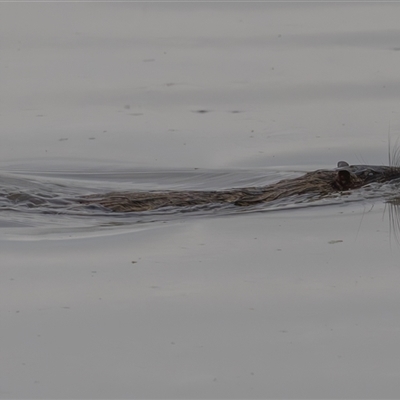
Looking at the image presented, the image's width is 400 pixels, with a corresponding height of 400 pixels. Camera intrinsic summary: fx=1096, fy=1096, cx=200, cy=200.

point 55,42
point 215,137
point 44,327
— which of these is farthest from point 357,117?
point 44,327

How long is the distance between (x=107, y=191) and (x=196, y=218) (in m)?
1.26

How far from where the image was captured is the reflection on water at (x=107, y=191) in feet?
23.9

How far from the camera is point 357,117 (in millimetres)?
9672

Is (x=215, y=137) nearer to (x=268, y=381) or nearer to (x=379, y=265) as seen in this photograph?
(x=379, y=265)

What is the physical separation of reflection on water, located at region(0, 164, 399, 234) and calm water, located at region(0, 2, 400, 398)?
2cm

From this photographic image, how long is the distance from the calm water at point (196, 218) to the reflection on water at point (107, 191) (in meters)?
0.02

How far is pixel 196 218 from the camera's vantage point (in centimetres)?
730

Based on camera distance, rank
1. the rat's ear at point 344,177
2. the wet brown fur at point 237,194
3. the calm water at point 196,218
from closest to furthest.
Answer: the calm water at point 196,218, the wet brown fur at point 237,194, the rat's ear at point 344,177

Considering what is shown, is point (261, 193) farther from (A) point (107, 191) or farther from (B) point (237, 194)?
(A) point (107, 191)

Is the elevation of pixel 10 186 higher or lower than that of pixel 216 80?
lower

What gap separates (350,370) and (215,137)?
458 centimetres

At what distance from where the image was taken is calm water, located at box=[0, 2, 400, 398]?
495cm

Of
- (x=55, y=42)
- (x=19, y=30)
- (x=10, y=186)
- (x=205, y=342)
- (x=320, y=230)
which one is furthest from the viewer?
(x=19, y=30)

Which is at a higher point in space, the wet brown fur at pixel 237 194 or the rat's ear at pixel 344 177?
the rat's ear at pixel 344 177
